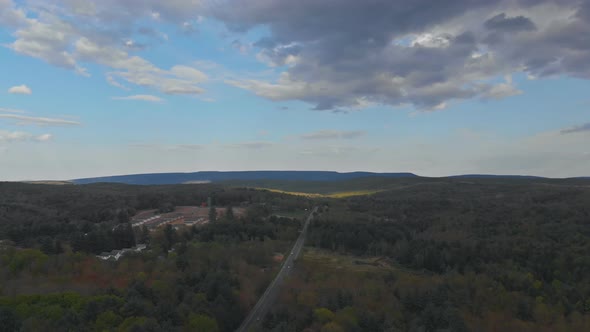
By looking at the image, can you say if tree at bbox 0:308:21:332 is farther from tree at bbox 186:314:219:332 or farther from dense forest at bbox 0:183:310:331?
tree at bbox 186:314:219:332

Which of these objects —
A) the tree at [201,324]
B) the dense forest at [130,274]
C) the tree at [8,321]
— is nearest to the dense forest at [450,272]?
the tree at [201,324]

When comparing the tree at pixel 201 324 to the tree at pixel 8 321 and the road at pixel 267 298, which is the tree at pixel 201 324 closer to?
the road at pixel 267 298

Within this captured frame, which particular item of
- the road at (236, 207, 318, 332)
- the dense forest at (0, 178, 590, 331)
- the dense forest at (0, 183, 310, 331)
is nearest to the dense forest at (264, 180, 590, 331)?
the dense forest at (0, 178, 590, 331)

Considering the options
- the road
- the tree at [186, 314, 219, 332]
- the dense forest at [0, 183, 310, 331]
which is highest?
the dense forest at [0, 183, 310, 331]

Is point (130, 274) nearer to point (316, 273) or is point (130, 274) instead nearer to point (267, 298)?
point (267, 298)

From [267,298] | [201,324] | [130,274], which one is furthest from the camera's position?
[130,274]

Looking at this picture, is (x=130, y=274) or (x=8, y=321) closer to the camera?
(x=8, y=321)

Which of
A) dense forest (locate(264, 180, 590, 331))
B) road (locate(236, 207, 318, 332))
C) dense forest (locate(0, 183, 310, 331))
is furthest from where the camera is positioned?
road (locate(236, 207, 318, 332))

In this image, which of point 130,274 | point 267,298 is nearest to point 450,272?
point 267,298

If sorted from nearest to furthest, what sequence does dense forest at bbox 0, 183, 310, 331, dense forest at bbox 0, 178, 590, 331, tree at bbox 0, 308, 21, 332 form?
tree at bbox 0, 308, 21, 332, dense forest at bbox 0, 183, 310, 331, dense forest at bbox 0, 178, 590, 331
